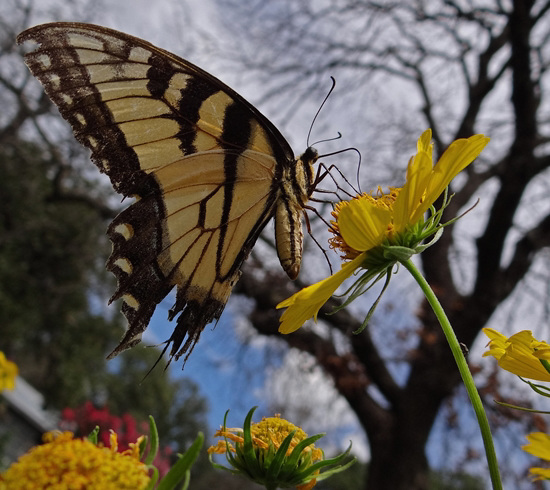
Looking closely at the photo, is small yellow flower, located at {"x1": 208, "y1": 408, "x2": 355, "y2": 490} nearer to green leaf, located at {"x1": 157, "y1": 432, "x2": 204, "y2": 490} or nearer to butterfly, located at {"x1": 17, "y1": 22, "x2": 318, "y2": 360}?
green leaf, located at {"x1": 157, "y1": 432, "x2": 204, "y2": 490}

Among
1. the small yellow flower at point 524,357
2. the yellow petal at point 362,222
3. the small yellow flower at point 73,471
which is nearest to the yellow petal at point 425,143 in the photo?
the yellow petal at point 362,222

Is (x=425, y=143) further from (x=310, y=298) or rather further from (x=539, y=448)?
(x=539, y=448)

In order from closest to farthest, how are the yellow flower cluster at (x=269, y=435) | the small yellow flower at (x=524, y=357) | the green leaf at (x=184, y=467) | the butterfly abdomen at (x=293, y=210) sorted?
the green leaf at (x=184, y=467) → the small yellow flower at (x=524, y=357) → the yellow flower cluster at (x=269, y=435) → the butterfly abdomen at (x=293, y=210)

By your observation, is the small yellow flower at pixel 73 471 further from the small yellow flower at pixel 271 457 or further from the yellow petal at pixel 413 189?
the yellow petal at pixel 413 189

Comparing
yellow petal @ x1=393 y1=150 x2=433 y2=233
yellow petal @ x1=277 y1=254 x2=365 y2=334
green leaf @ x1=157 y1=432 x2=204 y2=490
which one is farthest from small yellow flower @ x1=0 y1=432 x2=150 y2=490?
yellow petal @ x1=393 y1=150 x2=433 y2=233

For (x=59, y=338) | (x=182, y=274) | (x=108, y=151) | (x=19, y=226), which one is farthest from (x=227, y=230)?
(x=59, y=338)

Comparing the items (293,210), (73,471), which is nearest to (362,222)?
(73,471)
